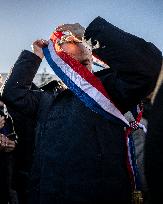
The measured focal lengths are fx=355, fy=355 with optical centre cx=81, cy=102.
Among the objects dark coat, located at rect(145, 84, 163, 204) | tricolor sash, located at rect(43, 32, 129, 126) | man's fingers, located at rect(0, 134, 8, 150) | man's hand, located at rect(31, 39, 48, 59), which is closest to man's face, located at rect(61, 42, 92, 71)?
tricolor sash, located at rect(43, 32, 129, 126)

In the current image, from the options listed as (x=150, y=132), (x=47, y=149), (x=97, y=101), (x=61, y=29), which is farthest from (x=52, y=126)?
(x=150, y=132)

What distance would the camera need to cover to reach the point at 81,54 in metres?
3.36

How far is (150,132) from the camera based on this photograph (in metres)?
1.31

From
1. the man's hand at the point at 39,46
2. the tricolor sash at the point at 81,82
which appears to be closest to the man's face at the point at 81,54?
the tricolor sash at the point at 81,82

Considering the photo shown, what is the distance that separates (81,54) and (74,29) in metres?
0.27

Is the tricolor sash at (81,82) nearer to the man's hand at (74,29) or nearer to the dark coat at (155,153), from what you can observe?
the man's hand at (74,29)

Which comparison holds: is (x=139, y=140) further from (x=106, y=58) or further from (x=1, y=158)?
(x=1, y=158)

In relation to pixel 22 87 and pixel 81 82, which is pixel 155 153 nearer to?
pixel 81 82

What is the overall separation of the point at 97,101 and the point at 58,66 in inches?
28.6

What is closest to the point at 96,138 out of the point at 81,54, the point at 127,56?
the point at 127,56

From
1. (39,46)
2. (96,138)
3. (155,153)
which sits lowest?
(155,153)

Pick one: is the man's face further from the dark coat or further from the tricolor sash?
the dark coat

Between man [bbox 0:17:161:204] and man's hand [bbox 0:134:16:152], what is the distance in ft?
4.81

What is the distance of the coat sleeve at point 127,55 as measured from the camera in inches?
101
